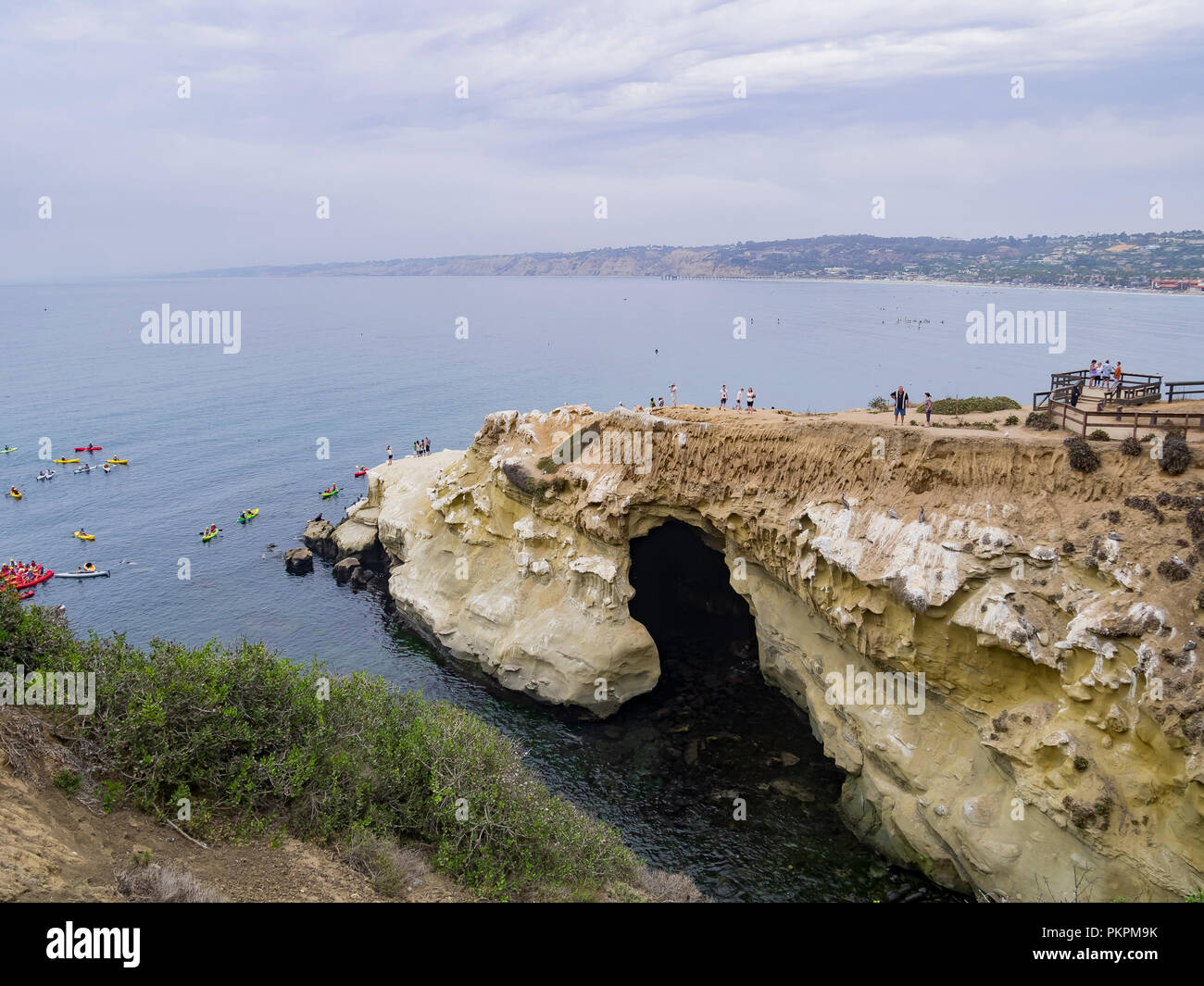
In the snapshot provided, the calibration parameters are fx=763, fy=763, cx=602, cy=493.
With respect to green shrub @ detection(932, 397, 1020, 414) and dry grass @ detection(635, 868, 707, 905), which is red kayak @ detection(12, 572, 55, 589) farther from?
green shrub @ detection(932, 397, 1020, 414)

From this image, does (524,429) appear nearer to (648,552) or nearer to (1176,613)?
(648,552)

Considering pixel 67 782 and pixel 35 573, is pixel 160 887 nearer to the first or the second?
pixel 67 782

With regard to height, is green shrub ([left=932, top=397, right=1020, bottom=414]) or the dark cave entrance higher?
green shrub ([left=932, top=397, right=1020, bottom=414])

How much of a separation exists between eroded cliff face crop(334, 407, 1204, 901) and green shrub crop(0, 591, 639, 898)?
34.8 feet

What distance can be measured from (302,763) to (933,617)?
18.8m

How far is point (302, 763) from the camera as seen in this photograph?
18.3 m

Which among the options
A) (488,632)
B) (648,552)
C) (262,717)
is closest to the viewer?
(262,717)

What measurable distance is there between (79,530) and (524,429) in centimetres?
4264

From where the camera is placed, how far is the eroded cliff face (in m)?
20.3

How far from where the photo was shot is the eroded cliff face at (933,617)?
2028cm

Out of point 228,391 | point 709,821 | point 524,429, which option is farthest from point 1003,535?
point 228,391

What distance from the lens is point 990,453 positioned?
25922mm

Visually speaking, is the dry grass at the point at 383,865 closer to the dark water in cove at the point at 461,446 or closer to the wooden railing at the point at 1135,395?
the dark water in cove at the point at 461,446

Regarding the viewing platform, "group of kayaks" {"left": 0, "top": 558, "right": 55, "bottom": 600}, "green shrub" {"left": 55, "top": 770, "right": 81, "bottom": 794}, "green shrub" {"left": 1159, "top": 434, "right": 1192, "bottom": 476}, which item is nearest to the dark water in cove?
"group of kayaks" {"left": 0, "top": 558, "right": 55, "bottom": 600}
